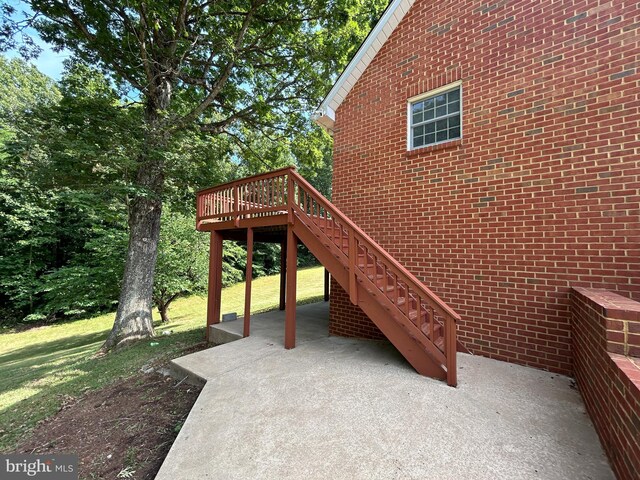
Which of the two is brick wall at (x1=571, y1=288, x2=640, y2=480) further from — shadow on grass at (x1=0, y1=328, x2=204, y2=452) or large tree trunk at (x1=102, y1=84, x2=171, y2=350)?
large tree trunk at (x1=102, y1=84, x2=171, y2=350)

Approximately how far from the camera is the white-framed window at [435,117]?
14.3ft

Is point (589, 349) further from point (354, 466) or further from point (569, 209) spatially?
point (354, 466)

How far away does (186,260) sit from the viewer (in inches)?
486

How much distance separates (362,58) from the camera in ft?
17.2

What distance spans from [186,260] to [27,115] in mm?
7040

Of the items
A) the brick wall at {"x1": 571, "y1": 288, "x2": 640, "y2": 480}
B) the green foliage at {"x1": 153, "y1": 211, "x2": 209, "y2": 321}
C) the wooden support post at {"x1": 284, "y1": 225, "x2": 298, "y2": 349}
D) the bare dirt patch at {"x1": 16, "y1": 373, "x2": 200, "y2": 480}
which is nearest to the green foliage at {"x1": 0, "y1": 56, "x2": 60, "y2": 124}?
the green foliage at {"x1": 153, "y1": 211, "x2": 209, "y2": 321}

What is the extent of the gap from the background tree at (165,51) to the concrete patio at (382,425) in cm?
525

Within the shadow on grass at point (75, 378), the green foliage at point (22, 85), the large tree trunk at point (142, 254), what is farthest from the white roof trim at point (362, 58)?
the green foliage at point (22, 85)

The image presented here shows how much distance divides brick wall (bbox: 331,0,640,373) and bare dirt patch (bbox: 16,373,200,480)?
389cm

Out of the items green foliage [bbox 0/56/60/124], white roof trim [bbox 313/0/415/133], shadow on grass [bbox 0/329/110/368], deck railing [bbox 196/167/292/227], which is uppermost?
green foliage [bbox 0/56/60/124]

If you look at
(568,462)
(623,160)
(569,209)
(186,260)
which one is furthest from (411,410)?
(186,260)

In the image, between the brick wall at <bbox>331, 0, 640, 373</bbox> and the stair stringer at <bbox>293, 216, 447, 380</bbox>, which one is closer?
the brick wall at <bbox>331, 0, 640, 373</bbox>

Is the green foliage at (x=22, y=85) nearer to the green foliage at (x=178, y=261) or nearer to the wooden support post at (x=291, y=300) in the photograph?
the green foliage at (x=178, y=261)

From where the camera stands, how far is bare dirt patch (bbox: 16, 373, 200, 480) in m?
2.47
